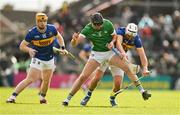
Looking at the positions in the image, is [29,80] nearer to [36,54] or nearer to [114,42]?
[36,54]

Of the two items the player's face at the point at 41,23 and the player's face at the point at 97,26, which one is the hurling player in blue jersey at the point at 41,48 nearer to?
the player's face at the point at 41,23

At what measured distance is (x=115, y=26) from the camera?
4025cm

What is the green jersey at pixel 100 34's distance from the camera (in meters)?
21.5

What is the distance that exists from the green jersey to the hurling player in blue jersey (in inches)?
41.0

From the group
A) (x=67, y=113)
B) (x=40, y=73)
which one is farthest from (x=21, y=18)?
(x=67, y=113)

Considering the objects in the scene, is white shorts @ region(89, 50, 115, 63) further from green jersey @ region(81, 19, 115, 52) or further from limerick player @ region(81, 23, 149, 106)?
limerick player @ region(81, 23, 149, 106)

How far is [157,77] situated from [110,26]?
20.2 metres

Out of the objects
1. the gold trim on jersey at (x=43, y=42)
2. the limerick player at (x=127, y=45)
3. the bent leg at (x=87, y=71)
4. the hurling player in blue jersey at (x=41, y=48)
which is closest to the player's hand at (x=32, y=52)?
the hurling player in blue jersey at (x=41, y=48)

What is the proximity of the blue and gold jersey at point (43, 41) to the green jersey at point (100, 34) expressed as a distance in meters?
1.37

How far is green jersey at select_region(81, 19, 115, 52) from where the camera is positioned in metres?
21.5

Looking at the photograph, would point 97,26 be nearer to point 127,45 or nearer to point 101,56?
point 101,56

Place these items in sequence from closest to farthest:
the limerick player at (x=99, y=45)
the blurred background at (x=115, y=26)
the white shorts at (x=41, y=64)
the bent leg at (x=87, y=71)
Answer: the limerick player at (x=99, y=45) → the bent leg at (x=87, y=71) → the white shorts at (x=41, y=64) → the blurred background at (x=115, y=26)

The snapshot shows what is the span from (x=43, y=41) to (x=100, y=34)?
6.59 feet

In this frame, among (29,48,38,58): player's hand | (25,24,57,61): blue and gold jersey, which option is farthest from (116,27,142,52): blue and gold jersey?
(29,48,38,58): player's hand
